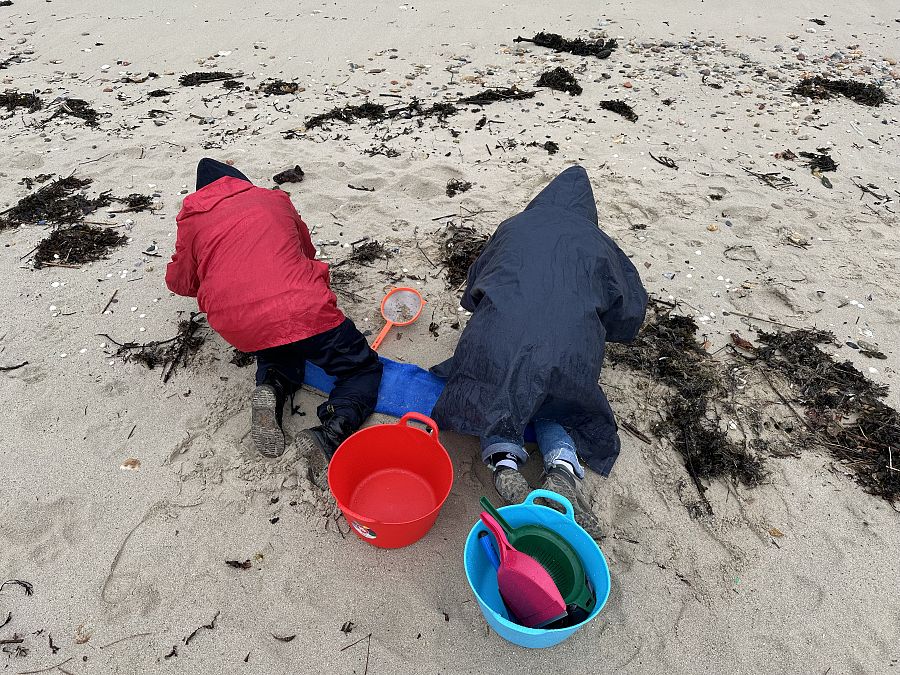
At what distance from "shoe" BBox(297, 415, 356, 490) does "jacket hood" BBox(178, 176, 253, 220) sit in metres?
1.34

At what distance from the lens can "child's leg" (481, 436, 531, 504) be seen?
222 centimetres

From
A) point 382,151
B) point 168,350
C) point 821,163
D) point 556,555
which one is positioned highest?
point 821,163

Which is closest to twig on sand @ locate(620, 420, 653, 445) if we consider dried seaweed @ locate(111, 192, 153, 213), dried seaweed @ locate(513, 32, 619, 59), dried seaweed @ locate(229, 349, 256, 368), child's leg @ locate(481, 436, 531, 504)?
child's leg @ locate(481, 436, 531, 504)

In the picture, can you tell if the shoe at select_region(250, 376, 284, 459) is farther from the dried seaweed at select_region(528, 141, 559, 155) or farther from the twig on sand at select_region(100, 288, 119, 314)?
the dried seaweed at select_region(528, 141, 559, 155)

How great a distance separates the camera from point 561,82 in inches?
233

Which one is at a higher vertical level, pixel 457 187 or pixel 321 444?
pixel 457 187

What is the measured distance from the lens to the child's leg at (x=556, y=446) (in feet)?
7.72

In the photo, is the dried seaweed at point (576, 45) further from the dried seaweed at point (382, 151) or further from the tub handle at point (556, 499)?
the tub handle at point (556, 499)

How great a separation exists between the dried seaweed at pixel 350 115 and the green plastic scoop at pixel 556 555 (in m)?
4.66

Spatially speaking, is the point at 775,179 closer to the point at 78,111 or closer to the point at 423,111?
the point at 423,111

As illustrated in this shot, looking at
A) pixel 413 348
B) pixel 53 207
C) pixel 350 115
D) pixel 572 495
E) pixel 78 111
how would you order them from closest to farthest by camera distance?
pixel 572 495
pixel 413 348
pixel 53 207
pixel 350 115
pixel 78 111

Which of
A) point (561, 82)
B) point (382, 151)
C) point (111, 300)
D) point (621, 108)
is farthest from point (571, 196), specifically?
point (561, 82)

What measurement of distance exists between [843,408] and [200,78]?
285 inches

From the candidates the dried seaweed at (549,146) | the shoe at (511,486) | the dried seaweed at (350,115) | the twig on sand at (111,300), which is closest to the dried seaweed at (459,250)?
the dried seaweed at (549,146)
